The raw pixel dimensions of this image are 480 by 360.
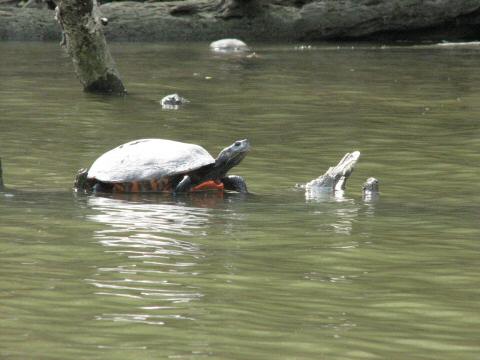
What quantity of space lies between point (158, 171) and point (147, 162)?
100mm

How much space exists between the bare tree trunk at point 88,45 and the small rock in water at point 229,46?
26.4 ft

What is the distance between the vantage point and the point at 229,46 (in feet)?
75.0

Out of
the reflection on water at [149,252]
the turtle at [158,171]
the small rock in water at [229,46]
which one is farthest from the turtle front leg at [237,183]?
the small rock in water at [229,46]

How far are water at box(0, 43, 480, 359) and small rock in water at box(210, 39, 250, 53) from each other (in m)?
9.01

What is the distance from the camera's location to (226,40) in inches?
911

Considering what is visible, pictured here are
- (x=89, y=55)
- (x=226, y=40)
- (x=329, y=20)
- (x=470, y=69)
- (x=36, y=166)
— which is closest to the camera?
(x=36, y=166)

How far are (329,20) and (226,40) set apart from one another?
268 centimetres

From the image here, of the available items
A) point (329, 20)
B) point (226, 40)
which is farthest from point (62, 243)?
point (329, 20)

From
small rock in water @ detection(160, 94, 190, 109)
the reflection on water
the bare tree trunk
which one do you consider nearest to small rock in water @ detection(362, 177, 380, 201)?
the reflection on water

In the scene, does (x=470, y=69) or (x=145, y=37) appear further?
(x=145, y=37)

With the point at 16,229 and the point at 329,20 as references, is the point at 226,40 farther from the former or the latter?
the point at 16,229

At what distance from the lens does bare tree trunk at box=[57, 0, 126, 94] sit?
14109 mm


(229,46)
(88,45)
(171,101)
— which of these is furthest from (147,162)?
(229,46)

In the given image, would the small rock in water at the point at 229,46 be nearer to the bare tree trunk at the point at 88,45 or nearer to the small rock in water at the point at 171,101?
the bare tree trunk at the point at 88,45
